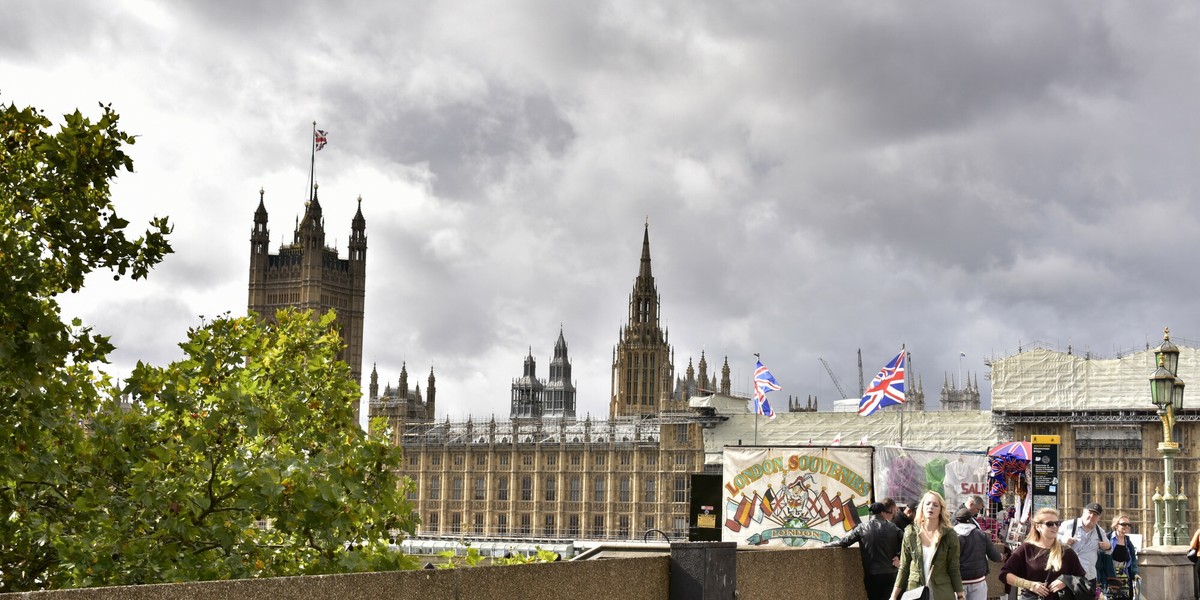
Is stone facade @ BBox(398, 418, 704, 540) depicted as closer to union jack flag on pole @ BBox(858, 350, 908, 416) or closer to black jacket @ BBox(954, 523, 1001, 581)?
union jack flag on pole @ BBox(858, 350, 908, 416)

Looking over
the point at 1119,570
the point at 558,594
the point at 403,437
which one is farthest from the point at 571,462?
the point at 558,594

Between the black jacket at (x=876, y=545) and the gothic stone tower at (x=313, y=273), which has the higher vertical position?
the gothic stone tower at (x=313, y=273)

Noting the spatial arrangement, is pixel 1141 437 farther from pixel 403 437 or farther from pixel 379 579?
pixel 379 579

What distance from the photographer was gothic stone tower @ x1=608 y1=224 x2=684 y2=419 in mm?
134125

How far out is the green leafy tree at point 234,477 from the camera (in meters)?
12.4

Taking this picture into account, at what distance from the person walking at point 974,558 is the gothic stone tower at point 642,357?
120 meters

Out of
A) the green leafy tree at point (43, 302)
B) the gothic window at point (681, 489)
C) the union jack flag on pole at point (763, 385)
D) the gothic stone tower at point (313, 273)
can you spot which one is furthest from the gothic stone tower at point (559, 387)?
the green leafy tree at point (43, 302)

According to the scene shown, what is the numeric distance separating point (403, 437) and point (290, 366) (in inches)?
4181

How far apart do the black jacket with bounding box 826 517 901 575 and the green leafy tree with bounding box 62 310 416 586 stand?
461 cm

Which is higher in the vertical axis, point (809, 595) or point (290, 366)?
point (290, 366)

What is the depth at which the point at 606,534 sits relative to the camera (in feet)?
335

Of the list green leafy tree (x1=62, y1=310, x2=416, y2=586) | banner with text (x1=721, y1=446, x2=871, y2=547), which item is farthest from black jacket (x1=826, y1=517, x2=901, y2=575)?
banner with text (x1=721, y1=446, x2=871, y2=547)

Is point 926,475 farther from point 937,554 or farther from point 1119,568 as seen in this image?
point 937,554

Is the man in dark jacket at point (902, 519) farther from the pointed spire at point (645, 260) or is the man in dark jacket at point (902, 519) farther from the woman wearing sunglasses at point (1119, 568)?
the pointed spire at point (645, 260)
